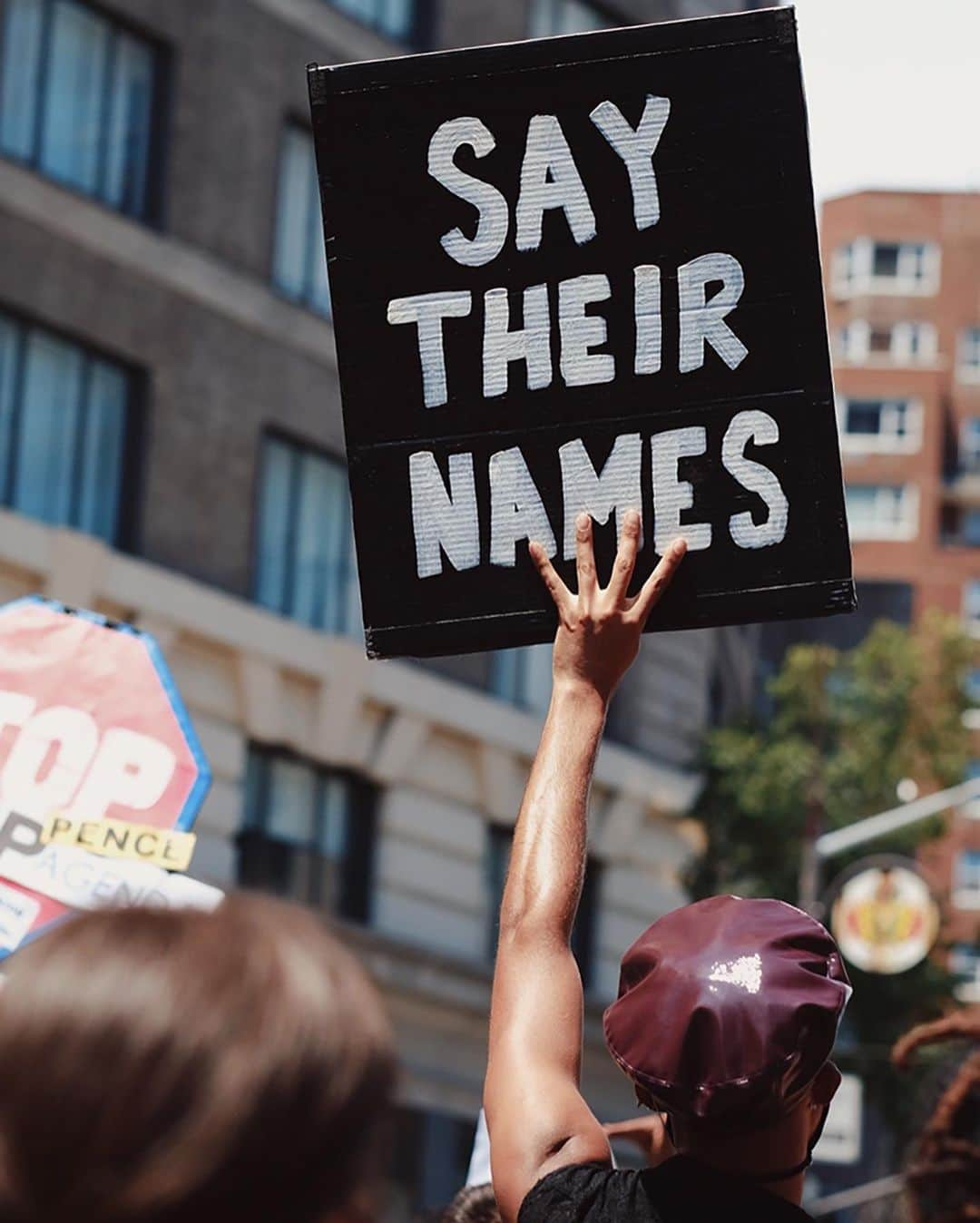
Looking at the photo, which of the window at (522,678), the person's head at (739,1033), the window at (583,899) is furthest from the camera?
the window at (583,899)

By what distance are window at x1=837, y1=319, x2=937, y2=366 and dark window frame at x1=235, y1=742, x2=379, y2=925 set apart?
55819mm

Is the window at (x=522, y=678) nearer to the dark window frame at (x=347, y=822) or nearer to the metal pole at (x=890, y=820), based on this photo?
the dark window frame at (x=347, y=822)

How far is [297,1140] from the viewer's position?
171cm

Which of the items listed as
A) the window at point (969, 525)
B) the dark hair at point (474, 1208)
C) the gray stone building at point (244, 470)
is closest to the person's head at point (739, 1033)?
the dark hair at point (474, 1208)

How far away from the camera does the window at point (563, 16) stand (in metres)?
26.5

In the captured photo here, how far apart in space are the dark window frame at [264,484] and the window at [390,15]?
4.24 metres

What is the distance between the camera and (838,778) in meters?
29.6

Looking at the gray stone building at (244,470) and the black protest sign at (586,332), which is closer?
the black protest sign at (586,332)

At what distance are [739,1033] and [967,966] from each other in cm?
6960

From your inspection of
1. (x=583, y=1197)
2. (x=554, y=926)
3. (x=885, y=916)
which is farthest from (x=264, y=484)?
(x=583, y=1197)

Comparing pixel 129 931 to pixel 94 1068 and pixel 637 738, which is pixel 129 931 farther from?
pixel 637 738

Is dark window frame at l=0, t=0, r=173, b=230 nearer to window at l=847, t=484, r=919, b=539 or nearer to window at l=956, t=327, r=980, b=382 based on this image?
window at l=847, t=484, r=919, b=539

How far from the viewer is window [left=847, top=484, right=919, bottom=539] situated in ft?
247

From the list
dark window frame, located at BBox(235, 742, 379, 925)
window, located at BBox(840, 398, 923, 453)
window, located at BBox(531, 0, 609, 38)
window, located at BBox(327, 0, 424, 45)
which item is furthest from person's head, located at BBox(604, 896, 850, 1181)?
window, located at BBox(840, 398, 923, 453)
